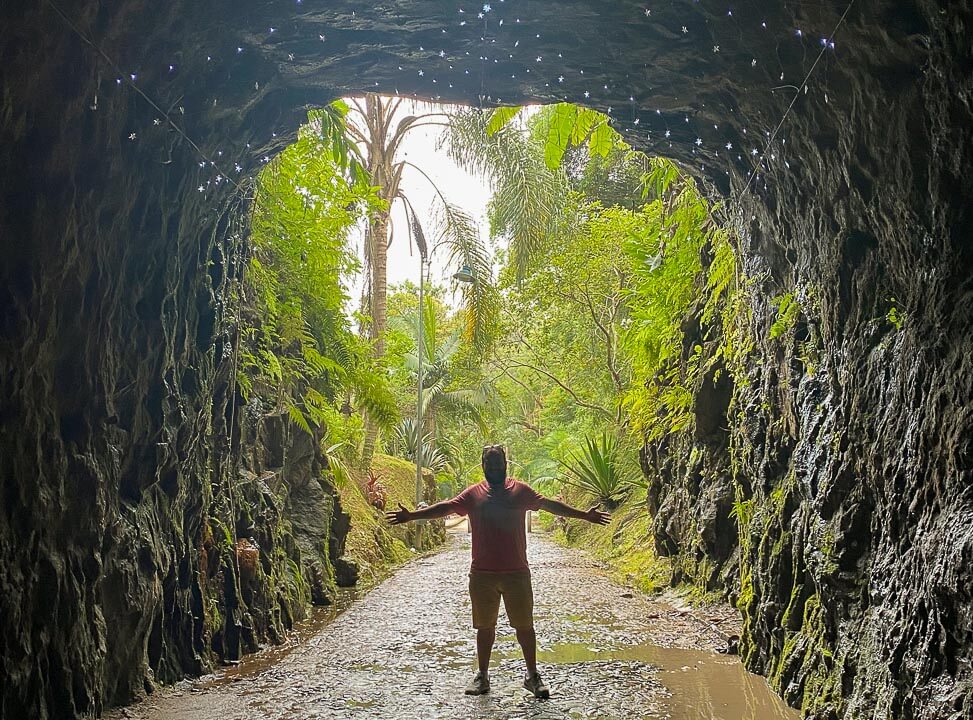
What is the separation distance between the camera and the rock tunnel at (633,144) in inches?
158

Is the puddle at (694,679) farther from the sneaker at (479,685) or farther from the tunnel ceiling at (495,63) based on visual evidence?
the tunnel ceiling at (495,63)

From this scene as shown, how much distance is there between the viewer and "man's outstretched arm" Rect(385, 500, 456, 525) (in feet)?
19.5

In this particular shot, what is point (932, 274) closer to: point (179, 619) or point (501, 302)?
point (179, 619)

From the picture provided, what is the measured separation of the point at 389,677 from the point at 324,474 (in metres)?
6.43

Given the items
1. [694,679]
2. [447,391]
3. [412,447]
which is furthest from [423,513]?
[412,447]

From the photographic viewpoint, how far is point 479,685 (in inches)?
241

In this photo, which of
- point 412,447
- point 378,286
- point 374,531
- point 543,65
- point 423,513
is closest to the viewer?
point 423,513

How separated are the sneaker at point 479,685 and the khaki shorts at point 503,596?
1.11 feet

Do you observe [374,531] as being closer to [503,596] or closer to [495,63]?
[503,596]

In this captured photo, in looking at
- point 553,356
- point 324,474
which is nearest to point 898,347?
point 324,474

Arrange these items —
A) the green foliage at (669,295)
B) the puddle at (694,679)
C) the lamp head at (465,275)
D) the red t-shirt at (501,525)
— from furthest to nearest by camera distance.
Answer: the lamp head at (465,275) → the green foliage at (669,295) → the red t-shirt at (501,525) → the puddle at (694,679)

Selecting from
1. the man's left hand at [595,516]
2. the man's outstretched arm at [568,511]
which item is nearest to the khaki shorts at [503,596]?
the man's outstretched arm at [568,511]

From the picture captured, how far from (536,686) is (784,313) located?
3250mm

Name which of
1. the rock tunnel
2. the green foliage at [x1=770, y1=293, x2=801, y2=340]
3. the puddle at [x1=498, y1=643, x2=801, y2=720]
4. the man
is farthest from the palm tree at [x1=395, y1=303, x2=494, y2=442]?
the man
